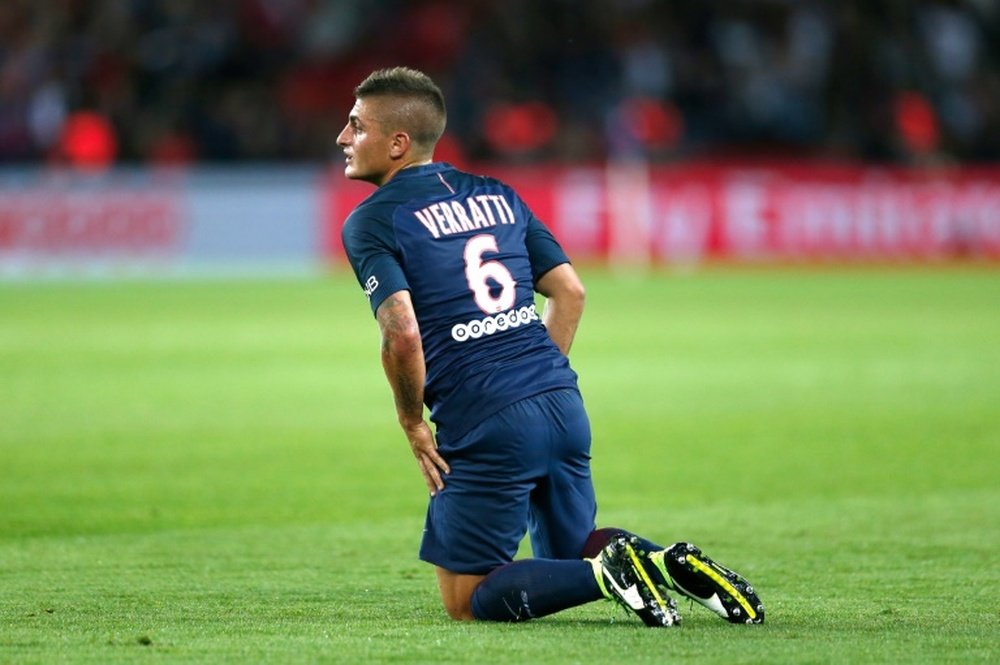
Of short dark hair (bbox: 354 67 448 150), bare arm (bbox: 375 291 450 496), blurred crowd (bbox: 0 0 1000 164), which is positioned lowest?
bare arm (bbox: 375 291 450 496)

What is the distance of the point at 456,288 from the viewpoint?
6180 mm

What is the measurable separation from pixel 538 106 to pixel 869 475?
22.5m

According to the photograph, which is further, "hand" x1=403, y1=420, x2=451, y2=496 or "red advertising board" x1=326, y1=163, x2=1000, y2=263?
"red advertising board" x1=326, y1=163, x2=1000, y2=263

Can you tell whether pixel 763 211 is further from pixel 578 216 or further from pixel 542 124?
pixel 542 124

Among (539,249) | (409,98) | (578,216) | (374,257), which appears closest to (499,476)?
(374,257)

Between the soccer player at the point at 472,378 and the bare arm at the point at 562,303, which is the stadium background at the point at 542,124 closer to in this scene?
the bare arm at the point at 562,303

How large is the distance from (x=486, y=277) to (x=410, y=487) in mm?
4012

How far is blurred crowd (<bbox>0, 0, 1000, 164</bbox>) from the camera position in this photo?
101 ft

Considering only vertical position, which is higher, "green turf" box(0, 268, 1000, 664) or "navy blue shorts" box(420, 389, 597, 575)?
"navy blue shorts" box(420, 389, 597, 575)

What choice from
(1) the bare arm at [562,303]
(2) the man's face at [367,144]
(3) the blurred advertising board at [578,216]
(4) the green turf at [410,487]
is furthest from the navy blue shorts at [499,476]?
(3) the blurred advertising board at [578,216]

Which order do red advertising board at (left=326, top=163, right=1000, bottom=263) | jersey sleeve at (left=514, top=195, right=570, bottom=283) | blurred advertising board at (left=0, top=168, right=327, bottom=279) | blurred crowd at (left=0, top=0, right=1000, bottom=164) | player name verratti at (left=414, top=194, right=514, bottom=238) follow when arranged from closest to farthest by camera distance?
1. player name verratti at (left=414, top=194, right=514, bottom=238)
2. jersey sleeve at (left=514, top=195, right=570, bottom=283)
3. blurred advertising board at (left=0, top=168, right=327, bottom=279)
4. red advertising board at (left=326, top=163, right=1000, bottom=263)
5. blurred crowd at (left=0, top=0, right=1000, bottom=164)

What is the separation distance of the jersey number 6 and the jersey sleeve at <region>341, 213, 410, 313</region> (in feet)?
0.81

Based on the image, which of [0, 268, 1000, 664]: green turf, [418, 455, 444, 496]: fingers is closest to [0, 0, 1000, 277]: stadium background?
[0, 268, 1000, 664]: green turf

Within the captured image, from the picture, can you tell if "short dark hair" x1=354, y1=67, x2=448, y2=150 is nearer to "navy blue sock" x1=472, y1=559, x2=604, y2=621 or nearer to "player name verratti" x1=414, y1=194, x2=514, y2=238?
"player name verratti" x1=414, y1=194, x2=514, y2=238
